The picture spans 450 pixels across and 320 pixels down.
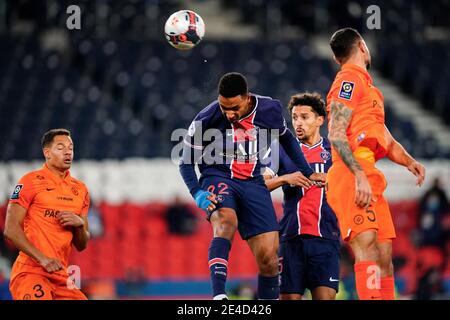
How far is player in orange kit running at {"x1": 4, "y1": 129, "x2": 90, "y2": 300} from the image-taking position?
821cm

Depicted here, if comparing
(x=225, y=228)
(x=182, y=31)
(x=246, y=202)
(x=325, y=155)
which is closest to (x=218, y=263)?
(x=225, y=228)

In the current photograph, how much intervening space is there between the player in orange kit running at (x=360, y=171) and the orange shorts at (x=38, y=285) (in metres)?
2.41

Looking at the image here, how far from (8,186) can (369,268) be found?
9201 millimetres

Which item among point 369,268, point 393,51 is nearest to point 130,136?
point 393,51

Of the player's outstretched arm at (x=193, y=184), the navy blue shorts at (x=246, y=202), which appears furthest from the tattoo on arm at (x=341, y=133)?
the player's outstretched arm at (x=193, y=184)

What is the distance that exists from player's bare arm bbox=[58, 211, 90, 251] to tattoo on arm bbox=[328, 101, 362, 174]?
2.38 m

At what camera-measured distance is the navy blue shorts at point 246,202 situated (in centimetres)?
852

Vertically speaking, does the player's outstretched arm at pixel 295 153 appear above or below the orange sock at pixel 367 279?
above

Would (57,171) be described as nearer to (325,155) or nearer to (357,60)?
(325,155)

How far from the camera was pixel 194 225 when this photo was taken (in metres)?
16.0

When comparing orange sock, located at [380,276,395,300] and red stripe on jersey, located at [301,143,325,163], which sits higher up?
red stripe on jersey, located at [301,143,325,163]

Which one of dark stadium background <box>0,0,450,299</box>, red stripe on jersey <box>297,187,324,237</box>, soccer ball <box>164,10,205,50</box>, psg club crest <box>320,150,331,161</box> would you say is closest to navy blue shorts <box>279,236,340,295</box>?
red stripe on jersey <box>297,187,324,237</box>

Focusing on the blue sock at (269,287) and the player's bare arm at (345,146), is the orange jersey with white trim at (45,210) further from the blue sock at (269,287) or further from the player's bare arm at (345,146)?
Answer: the player's bare arm at (345,146)

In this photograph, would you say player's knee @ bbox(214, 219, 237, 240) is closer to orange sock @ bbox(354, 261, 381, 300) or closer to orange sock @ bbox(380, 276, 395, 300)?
orange sock @ bbox(354, 261, 381, 300)
